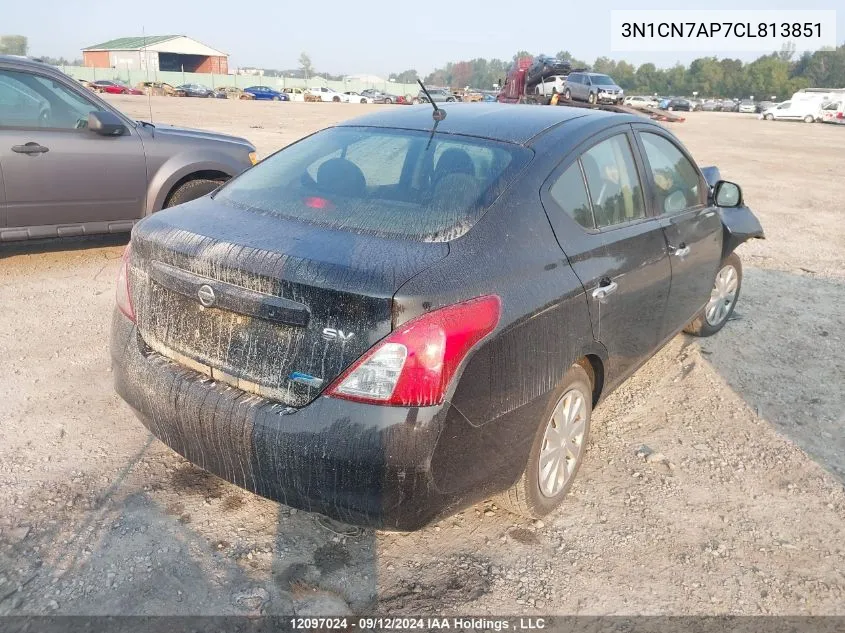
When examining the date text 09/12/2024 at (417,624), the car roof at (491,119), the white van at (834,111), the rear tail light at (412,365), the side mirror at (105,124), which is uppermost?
the white van at (834,111)

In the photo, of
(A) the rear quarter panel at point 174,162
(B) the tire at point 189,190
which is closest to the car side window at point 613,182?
(A) the rear quarter panel at point 174,162

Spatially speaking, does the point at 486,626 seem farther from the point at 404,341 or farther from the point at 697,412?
the point at 697,412

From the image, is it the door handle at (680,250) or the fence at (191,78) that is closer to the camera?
the door handle at (680,250)

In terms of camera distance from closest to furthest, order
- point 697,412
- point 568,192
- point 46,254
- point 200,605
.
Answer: point 200,605, point 568,192, point 697,412, point 46,254

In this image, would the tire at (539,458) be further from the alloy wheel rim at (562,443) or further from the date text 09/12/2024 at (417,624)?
the date text 09/12/2024 at (417,624)

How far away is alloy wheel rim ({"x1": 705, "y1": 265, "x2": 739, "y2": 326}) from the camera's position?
5.07 meters

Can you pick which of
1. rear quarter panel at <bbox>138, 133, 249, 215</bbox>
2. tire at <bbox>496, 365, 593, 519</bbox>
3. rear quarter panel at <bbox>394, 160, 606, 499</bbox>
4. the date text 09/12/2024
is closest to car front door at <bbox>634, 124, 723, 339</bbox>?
tire at <bbox>496, 365, 593, 519</bbox>

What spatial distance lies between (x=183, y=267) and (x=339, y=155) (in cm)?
104

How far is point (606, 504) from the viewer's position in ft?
10.2

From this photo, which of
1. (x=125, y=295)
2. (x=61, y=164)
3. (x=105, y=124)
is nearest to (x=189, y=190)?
(x=105, y=124)

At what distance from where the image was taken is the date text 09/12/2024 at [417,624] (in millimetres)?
2330

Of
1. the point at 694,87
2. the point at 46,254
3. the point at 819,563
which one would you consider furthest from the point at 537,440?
the point at 694,87

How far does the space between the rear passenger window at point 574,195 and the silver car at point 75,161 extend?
3.80 m

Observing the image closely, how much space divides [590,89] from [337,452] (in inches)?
1260
